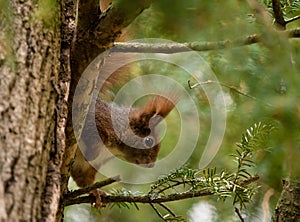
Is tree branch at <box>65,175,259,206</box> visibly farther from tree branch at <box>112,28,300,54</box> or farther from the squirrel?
the squirrel

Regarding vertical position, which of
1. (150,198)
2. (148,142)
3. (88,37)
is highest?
(148,142)

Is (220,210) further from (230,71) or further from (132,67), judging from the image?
(230,71)

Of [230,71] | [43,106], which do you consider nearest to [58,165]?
[43,106]

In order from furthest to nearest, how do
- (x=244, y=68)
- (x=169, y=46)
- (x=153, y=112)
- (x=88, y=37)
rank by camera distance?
(x=153, y=112)
(x=169, y=46)
(x=88, y=37)
(x=244, y=68)

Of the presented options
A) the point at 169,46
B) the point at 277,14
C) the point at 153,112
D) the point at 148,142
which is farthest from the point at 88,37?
the point at 148,142

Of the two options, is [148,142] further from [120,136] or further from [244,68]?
[244,68]

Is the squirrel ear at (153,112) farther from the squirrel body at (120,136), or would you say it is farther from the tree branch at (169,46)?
the tree branch at (169,46)
